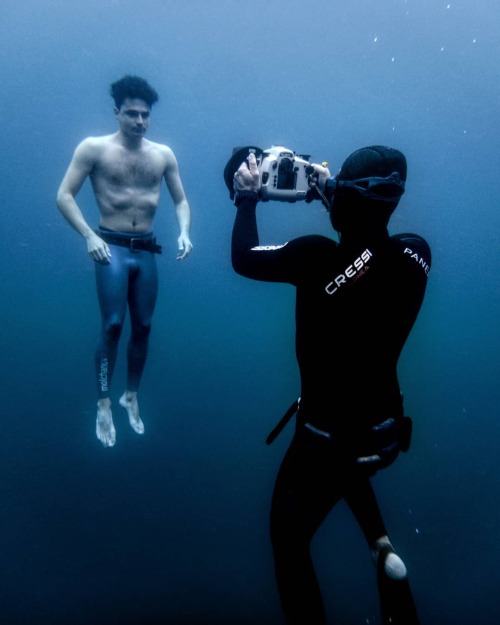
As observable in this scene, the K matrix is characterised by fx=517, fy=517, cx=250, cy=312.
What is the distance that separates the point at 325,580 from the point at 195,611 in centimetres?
162

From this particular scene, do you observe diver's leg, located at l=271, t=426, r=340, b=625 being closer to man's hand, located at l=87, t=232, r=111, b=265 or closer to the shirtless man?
man's hand, located at l=87, t=232, r=111, b=265

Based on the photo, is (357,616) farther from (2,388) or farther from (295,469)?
(2,388)

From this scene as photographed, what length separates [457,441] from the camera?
934 centimetres

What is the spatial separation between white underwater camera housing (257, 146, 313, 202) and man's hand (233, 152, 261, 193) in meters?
0.06

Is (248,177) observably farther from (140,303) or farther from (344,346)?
(140,303)

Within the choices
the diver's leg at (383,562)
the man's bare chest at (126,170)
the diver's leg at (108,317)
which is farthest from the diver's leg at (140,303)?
the diver's leg at (383,562)

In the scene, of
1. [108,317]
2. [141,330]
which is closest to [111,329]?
[108,317]

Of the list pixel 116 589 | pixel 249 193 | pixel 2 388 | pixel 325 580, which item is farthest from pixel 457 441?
pixel 249 193

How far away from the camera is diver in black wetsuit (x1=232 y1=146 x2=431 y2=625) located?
2.03 m

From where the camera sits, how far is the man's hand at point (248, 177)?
2.21 metres

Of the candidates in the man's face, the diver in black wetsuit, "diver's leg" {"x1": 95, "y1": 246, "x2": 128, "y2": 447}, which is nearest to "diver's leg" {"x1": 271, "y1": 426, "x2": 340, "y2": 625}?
the diver in black wetsuit

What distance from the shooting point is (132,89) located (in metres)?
4.26

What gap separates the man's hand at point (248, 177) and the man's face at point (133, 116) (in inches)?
99.2

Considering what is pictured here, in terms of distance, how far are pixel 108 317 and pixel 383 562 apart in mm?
2991
